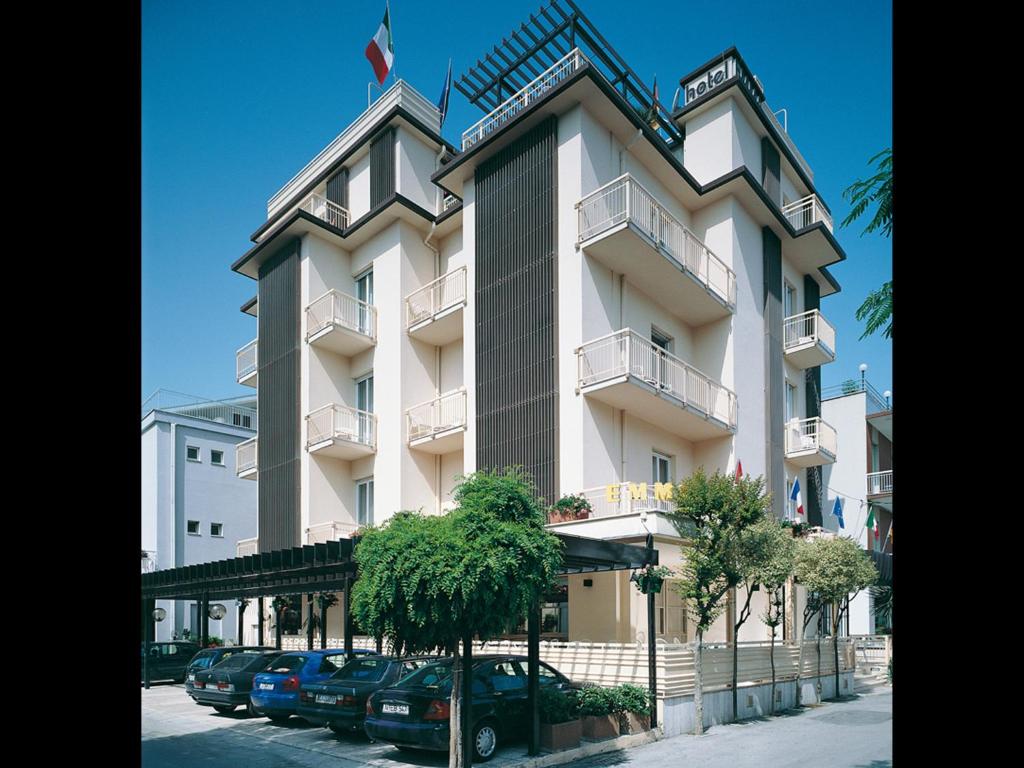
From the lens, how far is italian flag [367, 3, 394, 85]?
2391 centimetres

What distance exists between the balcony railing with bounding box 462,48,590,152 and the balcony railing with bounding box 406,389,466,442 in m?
6.63

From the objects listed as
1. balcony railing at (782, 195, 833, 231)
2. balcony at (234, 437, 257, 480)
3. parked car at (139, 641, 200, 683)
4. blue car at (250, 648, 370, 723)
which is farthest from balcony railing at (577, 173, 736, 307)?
parked car at (139, 641, 200, 683)

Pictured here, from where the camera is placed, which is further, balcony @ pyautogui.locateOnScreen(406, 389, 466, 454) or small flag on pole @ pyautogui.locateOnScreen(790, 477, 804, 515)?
small flag on pole @ pyautogui.locateOnScreen(790, 477, 804, 515)

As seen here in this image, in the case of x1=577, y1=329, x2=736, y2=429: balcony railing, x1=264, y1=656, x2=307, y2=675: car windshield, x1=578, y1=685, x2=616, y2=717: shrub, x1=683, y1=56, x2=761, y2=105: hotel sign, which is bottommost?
x1=578, y1=685, x2=616, y2=717: shrub

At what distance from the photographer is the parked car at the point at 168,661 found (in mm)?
24531

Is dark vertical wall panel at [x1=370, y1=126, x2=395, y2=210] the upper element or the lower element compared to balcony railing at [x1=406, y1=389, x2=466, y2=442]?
upper

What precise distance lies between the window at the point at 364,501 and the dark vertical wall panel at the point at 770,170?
14.5 meters

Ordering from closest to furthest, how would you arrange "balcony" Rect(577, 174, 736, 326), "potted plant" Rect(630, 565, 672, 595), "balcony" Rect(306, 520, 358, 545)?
"potted plant" Rect(630, 565, 672, 595)
"balcony" Rect(577, 174, 736, 326)
"balcony" Rect(306, 520, 358, 545)

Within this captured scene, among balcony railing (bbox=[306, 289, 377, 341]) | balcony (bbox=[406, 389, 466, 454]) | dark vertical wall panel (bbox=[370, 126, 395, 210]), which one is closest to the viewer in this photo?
balcony (bbox=[406, 389, 466, 454])

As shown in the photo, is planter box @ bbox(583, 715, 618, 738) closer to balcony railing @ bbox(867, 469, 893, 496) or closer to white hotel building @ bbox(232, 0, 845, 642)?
white hotel building @ bbox(232, 0, 845, 642)

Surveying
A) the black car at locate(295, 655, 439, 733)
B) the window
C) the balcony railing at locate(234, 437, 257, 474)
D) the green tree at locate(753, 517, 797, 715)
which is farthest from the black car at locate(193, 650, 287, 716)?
the balcony railing at locate(234, 437, 257, 474)

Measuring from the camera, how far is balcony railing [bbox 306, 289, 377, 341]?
24516mm

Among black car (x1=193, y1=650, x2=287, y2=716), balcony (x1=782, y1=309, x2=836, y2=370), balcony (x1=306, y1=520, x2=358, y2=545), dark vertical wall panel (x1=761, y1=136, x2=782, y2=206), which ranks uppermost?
dark vertical wall panel (x1=761, y1=136, x2=782, y2=206)

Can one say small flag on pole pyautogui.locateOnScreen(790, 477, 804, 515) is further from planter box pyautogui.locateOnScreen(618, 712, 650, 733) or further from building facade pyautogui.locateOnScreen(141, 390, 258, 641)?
building facade pyautogui.locateOnScreen(141, 390, 258, 641)
